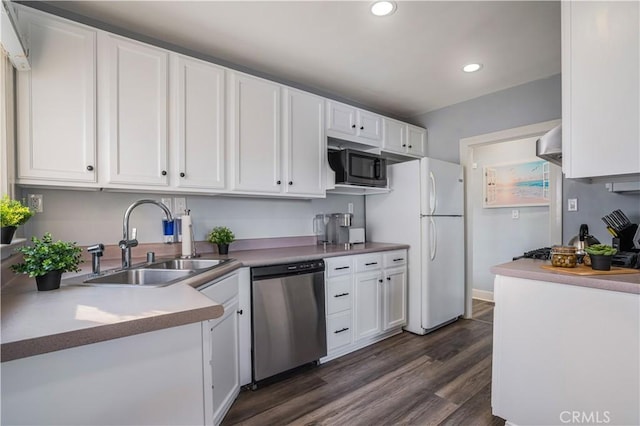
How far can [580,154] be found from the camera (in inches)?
58.0

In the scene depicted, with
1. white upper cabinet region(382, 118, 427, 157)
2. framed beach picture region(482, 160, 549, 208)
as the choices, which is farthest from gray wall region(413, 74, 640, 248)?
framed beach picture region(482, 160, 549, 208)

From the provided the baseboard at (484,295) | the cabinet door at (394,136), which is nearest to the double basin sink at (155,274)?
the cabinet door at (394,136)

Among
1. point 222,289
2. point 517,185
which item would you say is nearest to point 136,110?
point 222,289

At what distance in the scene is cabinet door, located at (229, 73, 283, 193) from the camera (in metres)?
2.28

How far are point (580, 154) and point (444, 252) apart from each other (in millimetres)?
1850

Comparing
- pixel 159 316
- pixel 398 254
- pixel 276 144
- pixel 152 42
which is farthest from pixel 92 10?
pixel 398 254

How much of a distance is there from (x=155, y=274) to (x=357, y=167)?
1.88 m

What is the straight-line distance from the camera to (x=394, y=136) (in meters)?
3.41

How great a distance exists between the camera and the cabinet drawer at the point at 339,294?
8.19 ft

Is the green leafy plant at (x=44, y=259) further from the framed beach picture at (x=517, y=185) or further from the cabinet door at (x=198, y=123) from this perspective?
Result: the framed beach picture at (x=517, y=185)

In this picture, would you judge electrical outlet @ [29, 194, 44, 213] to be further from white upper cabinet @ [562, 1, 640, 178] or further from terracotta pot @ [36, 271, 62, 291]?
white upper cabinet @ [562, 1, 640, 178]

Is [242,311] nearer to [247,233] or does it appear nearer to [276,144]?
[247,233]

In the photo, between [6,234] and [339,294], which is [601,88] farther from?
[6,234]

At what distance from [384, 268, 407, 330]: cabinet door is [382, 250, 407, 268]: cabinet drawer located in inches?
2.3
